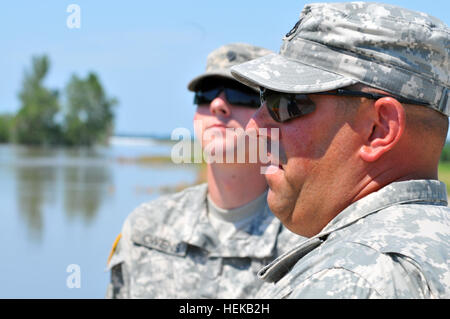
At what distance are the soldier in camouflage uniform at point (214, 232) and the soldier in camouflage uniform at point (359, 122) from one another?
1412mm

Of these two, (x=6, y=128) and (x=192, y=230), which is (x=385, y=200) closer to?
(x=192, y=230)

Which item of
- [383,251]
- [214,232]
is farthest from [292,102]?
[214,232]

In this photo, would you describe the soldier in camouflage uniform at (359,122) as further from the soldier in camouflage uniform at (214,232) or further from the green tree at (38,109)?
the green tree at (38,109)

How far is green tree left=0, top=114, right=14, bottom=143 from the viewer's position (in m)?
81.4

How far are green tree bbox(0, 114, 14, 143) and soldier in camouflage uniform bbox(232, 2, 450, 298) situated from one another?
277 ft

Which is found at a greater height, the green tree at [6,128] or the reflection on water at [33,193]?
the reflection on water at [33,193]

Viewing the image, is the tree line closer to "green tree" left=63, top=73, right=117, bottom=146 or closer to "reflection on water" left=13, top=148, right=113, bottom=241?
"green tree" left=63, top=73, right=117, bottom=146

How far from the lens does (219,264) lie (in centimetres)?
314

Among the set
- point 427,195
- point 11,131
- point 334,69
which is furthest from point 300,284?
point 11,131

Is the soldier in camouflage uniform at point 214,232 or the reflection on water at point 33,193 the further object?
the reflection on water at point 33,193

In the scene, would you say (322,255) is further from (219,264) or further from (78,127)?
(78,127)

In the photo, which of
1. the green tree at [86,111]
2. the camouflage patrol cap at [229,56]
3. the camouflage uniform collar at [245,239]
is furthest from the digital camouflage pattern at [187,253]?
the green tree at [86,111]

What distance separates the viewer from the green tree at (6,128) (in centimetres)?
8138
